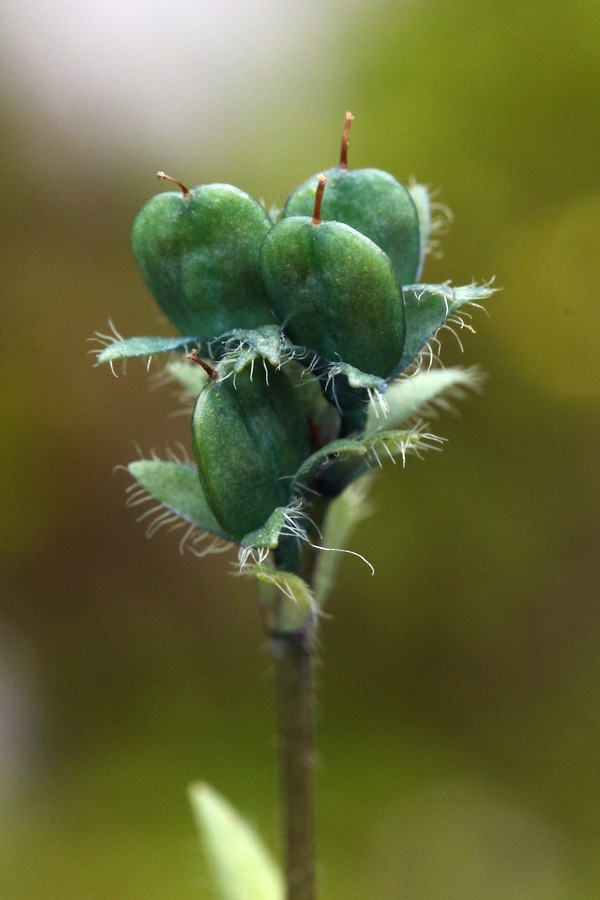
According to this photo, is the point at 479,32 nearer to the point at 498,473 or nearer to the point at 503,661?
the point at 498,473

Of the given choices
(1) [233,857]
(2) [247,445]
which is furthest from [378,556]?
(2) [247,445]

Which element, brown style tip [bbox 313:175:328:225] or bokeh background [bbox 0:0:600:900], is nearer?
brown style tip [bbox 313:175:328:225]

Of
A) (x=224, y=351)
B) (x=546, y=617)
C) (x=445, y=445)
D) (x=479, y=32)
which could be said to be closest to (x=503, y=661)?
(x=546, y=617)

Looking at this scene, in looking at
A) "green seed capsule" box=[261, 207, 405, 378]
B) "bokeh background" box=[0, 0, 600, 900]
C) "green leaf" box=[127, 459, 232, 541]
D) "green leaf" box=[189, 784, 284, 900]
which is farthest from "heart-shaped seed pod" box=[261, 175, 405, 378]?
"bokeh background" box=[0, 0, 600, 900]

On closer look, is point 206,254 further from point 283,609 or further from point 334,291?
point 283,609

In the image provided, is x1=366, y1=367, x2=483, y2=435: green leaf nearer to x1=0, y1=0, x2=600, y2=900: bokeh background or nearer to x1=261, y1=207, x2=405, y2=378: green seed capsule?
x1=261, y1=207, x2=405, y2=378: green seed capsule

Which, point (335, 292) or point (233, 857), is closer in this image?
point (335, 292)

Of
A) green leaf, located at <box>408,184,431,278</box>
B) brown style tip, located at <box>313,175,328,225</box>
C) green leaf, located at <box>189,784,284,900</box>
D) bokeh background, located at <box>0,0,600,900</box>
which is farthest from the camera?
bokeh background, located at <box>0,0,600,900</box>
